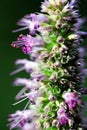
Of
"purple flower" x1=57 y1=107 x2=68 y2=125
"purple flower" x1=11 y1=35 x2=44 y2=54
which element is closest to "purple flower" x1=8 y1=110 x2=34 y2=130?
"purple flower" x1=57 y1=107 x2=68 y2=125

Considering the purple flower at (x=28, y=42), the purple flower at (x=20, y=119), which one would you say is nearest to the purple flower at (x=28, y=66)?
the purple flower at (x=28, y=42)

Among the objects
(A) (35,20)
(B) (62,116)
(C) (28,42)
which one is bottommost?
(B) (62,116)

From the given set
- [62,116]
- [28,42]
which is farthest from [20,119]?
[28,42]

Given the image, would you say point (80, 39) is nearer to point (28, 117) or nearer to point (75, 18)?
point (75, 18)

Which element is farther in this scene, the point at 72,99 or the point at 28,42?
the point at 28,42

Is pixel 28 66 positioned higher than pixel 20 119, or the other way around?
pixel 28 66

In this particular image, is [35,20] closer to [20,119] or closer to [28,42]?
[28,42]

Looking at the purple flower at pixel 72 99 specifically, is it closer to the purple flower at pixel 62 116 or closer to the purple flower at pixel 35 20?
the purple flower at pixel 62 116

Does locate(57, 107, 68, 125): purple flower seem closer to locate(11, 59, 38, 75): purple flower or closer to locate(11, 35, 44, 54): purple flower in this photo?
locate(11, 59, 38, 75): purple flower

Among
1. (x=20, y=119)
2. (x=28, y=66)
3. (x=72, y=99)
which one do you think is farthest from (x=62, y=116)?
(x=28, y=66)
